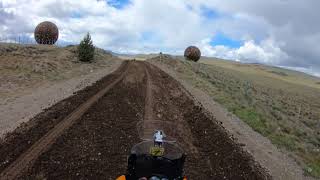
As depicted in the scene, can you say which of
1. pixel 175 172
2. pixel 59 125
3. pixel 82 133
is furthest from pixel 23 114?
pixel 175 172

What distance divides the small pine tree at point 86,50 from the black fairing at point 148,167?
120ft

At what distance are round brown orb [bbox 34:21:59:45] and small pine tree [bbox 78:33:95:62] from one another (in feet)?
52.7

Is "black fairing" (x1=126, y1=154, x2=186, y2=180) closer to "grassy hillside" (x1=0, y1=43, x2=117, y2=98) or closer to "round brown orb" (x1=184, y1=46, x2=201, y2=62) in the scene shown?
"grassy hillside" (x1=0, y1=43, x2=117, y2=98)

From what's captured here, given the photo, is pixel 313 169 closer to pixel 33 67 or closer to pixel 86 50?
pixel 33 67

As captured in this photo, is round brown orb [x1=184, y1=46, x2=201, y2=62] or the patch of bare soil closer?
the patch of bare soil

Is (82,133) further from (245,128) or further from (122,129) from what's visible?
(245,128)

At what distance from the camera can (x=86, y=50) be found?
4341 centimetres

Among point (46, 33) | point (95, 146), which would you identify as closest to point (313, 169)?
point (95, 146)

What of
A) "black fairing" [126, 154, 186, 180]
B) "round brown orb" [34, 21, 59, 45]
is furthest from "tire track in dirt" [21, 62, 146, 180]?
"round brown orb" [34, 21, 59, 45]

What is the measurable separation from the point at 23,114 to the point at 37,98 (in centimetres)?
433

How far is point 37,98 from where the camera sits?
852 inches

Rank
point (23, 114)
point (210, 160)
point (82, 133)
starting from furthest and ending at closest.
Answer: point (23, 114) < point (82, 133) < point (210, 160)

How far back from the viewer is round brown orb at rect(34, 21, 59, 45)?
58031 mm

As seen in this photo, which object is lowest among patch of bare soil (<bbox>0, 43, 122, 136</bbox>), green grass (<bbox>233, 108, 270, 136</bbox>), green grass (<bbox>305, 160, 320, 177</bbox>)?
green grass (<bbox>305, 160, 320, 177</bbox>)
